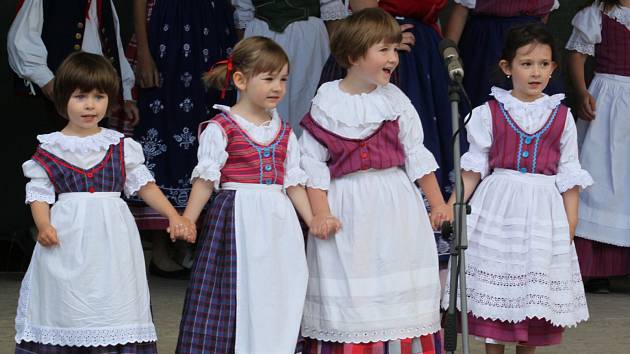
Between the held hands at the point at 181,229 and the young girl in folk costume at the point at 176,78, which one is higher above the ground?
the young girl in folk costume at the point at 176,78

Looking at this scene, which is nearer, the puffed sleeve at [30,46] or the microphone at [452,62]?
the microphone at [452,62]

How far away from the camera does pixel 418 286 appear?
14.7 feet

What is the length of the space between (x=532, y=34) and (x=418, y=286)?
3.27 ft

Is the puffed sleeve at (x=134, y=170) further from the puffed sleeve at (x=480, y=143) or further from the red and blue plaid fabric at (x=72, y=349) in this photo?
the puffed sleeve at (x=480, y=143)

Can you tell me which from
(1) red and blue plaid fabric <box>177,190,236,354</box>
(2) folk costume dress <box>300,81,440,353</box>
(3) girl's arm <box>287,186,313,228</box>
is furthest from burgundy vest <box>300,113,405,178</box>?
(1) red and blue plaid fabric <box>177,190,236,354</box>

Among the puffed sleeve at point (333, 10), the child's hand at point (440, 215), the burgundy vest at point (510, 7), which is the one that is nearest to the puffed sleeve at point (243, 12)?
the puffed sleeve at point (333, 10)

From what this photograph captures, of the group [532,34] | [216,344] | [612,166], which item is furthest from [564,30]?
[216,344]

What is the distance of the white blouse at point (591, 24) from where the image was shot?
21.3ft

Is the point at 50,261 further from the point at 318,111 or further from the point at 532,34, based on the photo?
the point at 532,34

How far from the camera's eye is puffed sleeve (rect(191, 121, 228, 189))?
432 centimetres

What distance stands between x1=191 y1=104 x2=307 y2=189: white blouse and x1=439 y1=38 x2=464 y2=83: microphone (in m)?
0.61

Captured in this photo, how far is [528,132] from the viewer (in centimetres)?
474

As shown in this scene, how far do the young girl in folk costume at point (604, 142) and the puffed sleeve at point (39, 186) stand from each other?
307 cm

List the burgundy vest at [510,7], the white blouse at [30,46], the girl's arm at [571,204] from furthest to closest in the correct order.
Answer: the burgundy vest at [510,7], the white blouse at [30,46], the girl's arm at [571,204]
